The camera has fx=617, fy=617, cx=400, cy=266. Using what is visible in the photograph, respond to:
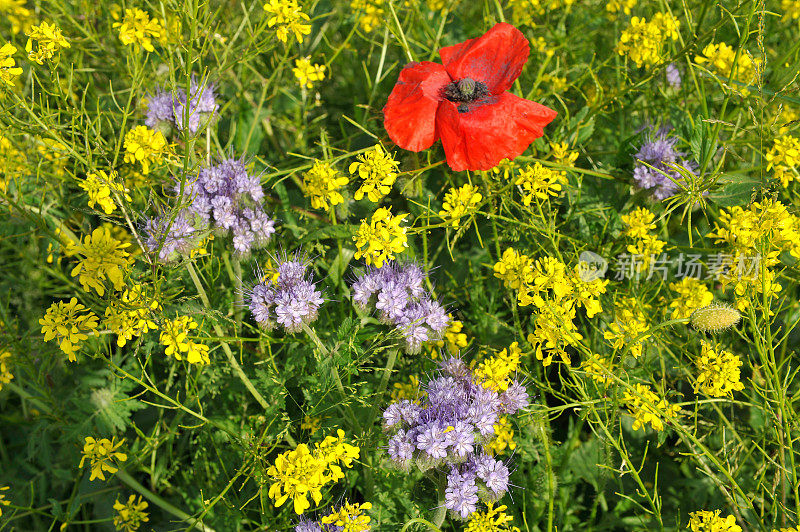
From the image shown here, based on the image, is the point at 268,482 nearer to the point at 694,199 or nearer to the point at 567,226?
the point at 567,226

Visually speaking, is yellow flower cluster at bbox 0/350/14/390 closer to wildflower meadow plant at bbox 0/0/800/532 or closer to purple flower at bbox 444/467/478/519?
wildflower meadow plant at bbox 0/0/800/532

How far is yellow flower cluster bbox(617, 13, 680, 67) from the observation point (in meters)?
1.61

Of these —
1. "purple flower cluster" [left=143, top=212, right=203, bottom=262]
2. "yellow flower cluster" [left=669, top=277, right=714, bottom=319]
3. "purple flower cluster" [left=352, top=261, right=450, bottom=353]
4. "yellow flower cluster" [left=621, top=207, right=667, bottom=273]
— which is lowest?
"yellow flower cluster" [left=669, top=277, right=714, bottom=319]

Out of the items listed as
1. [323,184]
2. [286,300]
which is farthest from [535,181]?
[286,300]

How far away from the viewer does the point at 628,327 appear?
4.54ft

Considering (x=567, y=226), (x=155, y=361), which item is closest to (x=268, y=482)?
(x=155, y=361)

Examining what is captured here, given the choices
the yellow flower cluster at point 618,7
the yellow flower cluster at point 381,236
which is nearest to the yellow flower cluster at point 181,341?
the yellow flower cluster at point 381,236

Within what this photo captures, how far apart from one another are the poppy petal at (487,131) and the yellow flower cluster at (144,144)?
644 millimetres

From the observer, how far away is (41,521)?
170cm

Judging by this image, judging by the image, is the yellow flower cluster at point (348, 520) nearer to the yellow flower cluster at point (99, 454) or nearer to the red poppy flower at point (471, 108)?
the yellow flower cluster at point (99, 454)

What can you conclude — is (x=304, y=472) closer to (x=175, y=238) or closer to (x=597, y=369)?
(x=175, y=238)

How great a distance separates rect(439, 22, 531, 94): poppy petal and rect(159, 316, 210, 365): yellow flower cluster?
2.92ft

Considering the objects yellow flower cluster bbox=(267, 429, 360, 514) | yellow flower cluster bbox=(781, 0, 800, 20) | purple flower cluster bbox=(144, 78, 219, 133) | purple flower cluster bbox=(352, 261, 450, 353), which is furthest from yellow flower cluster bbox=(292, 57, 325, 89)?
yellow flower cluster bbox=(781, 0, 800, 20)

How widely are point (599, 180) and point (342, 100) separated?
0.91 meters
